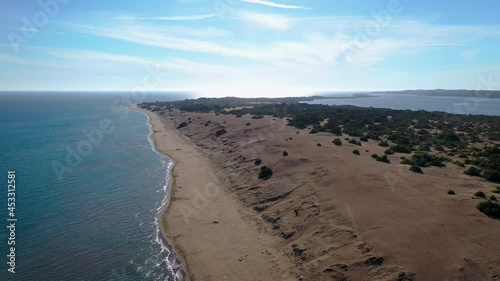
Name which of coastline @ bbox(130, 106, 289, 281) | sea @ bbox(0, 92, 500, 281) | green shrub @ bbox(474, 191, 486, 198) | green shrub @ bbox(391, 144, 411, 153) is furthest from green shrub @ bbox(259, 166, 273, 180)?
green shrub @ bbox(391, 144, 411, 153)

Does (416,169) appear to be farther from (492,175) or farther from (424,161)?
(492,175)

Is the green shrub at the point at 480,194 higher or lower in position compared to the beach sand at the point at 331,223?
higher

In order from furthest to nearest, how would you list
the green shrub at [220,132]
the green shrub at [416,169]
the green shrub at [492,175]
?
the green shrub at [220,132]
the green shrub at [416,169]
the green shrub at [492,175]

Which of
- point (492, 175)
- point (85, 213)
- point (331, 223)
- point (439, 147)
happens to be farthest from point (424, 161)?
point (85, 213)

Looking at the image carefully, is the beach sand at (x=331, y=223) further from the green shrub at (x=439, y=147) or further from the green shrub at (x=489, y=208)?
the green shrub at (x=439, y=147)

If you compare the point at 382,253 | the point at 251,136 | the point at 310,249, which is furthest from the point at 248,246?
the point at 251,136

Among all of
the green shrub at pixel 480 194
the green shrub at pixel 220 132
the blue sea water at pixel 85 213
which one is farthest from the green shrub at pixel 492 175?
the green shrub at pixel 220 132
